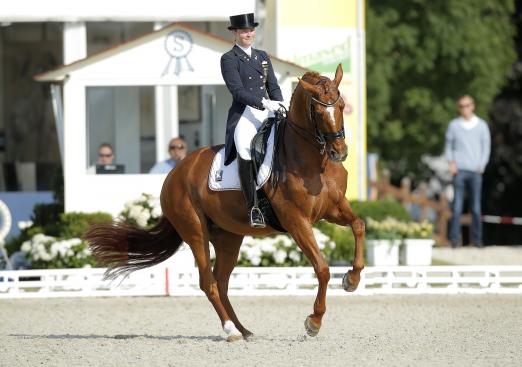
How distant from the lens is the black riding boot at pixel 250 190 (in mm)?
12000

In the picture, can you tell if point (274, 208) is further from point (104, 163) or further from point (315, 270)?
point (104, 163)

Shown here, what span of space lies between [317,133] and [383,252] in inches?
315

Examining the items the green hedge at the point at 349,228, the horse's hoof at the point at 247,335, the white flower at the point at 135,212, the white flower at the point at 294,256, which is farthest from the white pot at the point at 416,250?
the horse's hoof at the point at 247,335

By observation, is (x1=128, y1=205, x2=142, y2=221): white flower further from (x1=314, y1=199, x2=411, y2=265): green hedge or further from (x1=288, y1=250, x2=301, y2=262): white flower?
(x1=314, y1=199, x2=411, y2=265): green hedge

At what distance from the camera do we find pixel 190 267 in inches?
682

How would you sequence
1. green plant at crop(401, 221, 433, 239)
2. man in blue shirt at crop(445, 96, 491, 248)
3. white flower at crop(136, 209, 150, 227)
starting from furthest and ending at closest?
man in blue shirt at crop(445, 96, 491, 248) → green plant at crop(401, 221, 433, 239) → white flower at crop(136, 209, 150, 227)

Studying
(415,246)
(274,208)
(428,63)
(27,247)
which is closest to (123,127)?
(27,247)

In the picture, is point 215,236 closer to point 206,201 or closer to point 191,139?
point 206,201

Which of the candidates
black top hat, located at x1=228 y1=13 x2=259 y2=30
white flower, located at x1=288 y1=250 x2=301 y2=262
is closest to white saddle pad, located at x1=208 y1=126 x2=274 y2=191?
black top hat, located at x1=228 y1=13 x2=259 y2=30

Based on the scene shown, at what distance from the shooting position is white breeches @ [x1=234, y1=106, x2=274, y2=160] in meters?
12.2

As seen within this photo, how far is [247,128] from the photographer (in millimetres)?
12234

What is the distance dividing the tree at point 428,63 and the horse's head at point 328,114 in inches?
798

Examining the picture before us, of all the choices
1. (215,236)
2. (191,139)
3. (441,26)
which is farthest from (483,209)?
(215,236)

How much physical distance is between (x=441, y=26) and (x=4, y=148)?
1018 centimetres
